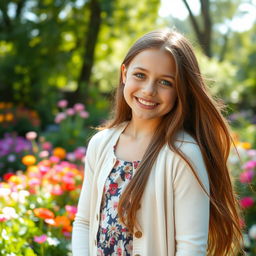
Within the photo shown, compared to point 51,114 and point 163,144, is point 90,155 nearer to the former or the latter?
point 163,144

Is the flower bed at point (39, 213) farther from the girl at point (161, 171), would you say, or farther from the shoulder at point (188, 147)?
the shoulder at point (188, 147)

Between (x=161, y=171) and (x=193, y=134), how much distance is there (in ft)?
0.77

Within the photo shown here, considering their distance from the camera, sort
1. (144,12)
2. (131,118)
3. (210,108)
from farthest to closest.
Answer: (144,12)
(131,118)
(210,108)

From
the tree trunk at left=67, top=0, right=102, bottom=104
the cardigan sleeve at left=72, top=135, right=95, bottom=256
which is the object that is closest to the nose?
the cardigan sleeve at left=72, top=135, right=95, bottom=256

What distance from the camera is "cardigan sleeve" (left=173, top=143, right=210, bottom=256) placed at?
1.49m

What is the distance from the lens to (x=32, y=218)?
8.38ft

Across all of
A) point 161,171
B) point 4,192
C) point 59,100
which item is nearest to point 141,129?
point 161,171

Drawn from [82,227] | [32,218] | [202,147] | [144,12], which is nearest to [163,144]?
[202,147]

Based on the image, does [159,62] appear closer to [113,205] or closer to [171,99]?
Result: [171,99]

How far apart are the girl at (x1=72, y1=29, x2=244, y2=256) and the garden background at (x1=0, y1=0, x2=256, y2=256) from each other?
667 mm

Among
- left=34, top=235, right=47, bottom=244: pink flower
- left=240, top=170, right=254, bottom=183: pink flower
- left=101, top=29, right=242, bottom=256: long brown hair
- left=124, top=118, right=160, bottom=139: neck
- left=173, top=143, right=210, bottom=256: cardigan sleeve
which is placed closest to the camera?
left=173, top=143, right=210, bottom=256: cardigan sleeve

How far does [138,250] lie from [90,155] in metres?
0.50

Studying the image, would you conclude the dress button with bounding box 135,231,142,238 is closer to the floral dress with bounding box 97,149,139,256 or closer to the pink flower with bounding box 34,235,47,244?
the floral dress with bounding box 97,149,139,256

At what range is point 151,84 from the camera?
5.22 ft
